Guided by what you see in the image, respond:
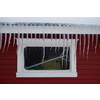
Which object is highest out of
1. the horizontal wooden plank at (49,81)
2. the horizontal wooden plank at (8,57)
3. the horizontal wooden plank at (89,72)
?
the horizontal wooden plank at (8,57)

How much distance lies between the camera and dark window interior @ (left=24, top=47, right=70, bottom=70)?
12.7 feet

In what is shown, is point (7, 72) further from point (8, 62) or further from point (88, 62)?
point (88, 62)

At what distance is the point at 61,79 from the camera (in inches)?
153

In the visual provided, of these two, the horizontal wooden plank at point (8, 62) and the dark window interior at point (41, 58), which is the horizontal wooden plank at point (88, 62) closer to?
the dark window interior at point (41, 58)

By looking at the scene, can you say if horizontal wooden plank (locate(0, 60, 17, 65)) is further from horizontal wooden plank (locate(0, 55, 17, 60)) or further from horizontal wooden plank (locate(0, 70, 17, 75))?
horizontal wooden plank (locate(0, 70, 17, 75))

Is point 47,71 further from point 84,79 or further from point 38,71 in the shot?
point 84,79

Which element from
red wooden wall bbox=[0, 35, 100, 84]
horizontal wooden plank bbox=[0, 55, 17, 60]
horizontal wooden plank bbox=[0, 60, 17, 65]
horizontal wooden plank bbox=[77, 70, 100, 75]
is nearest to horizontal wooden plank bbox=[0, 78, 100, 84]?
red wooden wall bbox=[0, 35, 100, 84]

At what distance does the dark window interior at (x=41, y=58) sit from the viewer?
3859 millimetres

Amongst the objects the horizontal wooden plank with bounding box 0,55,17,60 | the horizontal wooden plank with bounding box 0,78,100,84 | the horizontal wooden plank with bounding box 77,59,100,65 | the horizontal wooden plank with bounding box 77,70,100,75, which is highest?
the horizontal wooden plank with bounding box 0,55,17,60

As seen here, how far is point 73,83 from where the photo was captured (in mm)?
3885

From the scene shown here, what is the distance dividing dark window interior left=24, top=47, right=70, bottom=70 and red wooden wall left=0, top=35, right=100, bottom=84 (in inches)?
10.8

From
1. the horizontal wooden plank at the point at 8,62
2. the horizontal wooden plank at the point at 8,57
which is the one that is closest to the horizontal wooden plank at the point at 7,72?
the horizontal wooden plank at the point at 8,62

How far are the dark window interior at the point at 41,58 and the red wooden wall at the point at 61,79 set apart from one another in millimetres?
275
